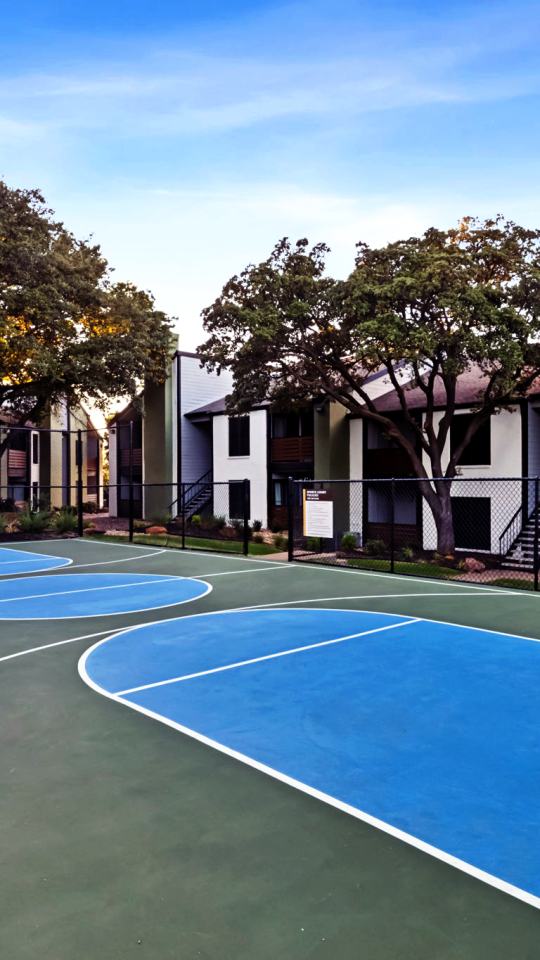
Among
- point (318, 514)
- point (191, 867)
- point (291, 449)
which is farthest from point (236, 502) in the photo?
point (191, 867)

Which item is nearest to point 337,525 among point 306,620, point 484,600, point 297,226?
point 297,226

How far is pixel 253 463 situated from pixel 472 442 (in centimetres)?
1102

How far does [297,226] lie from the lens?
20.3 m

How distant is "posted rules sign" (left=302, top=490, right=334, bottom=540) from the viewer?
1611 cm

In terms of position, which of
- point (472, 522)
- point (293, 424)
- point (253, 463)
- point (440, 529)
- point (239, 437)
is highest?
point (293, 424)

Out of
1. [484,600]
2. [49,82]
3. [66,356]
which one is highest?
[49,82]

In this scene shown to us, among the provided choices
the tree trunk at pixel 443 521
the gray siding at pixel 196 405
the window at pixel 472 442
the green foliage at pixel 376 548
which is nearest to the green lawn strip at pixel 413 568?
the tree trunk at pixel 443 521

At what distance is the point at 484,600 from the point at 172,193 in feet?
39.9

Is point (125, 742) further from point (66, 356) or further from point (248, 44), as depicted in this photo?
point (66, 356)

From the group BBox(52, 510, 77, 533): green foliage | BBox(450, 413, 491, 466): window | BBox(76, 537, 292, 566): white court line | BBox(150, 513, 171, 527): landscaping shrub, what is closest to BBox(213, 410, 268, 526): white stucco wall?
BBox(150, 513, 171, 527): landscaping shrub

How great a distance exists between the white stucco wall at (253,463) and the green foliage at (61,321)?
512 centimetres

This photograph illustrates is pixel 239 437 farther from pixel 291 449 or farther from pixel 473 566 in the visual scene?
pixel 473 566

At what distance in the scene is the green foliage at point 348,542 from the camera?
949 inches

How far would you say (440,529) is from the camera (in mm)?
22094
